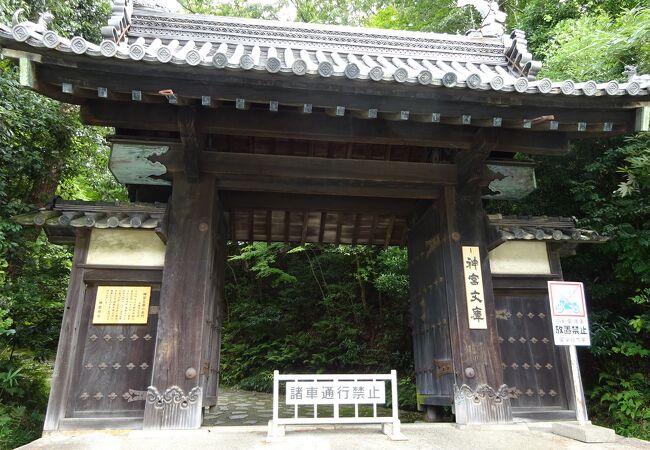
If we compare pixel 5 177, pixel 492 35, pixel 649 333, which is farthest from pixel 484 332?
pixel 5 177

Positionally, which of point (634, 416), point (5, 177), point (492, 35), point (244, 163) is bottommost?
point (634, 416)

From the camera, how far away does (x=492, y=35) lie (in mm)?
7344

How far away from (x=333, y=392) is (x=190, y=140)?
2.91m

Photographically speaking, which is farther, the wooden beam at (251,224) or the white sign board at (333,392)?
the wooden beam at (251,224)

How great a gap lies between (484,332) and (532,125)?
92.2 inches

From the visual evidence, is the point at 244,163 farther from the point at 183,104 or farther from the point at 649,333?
the point at 649,333

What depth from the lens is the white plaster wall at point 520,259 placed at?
17.7 feet

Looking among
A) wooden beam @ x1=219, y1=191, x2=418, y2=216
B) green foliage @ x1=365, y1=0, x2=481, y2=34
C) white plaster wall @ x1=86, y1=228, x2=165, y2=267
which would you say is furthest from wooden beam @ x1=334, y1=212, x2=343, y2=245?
green foliage @ x1=365, y1=0, x2=481, y2=34

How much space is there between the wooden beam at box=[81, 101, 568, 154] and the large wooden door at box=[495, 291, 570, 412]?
1940 millimetres

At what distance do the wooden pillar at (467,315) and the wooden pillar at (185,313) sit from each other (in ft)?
9.31

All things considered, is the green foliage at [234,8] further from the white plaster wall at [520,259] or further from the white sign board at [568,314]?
the white sign board at [568,314]

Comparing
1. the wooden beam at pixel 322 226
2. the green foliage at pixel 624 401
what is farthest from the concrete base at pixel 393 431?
the green foliage at pixel 624 401

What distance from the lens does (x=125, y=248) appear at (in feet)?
16.0

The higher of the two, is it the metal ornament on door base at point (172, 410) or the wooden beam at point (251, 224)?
the wooden beam at point (251, 224)
